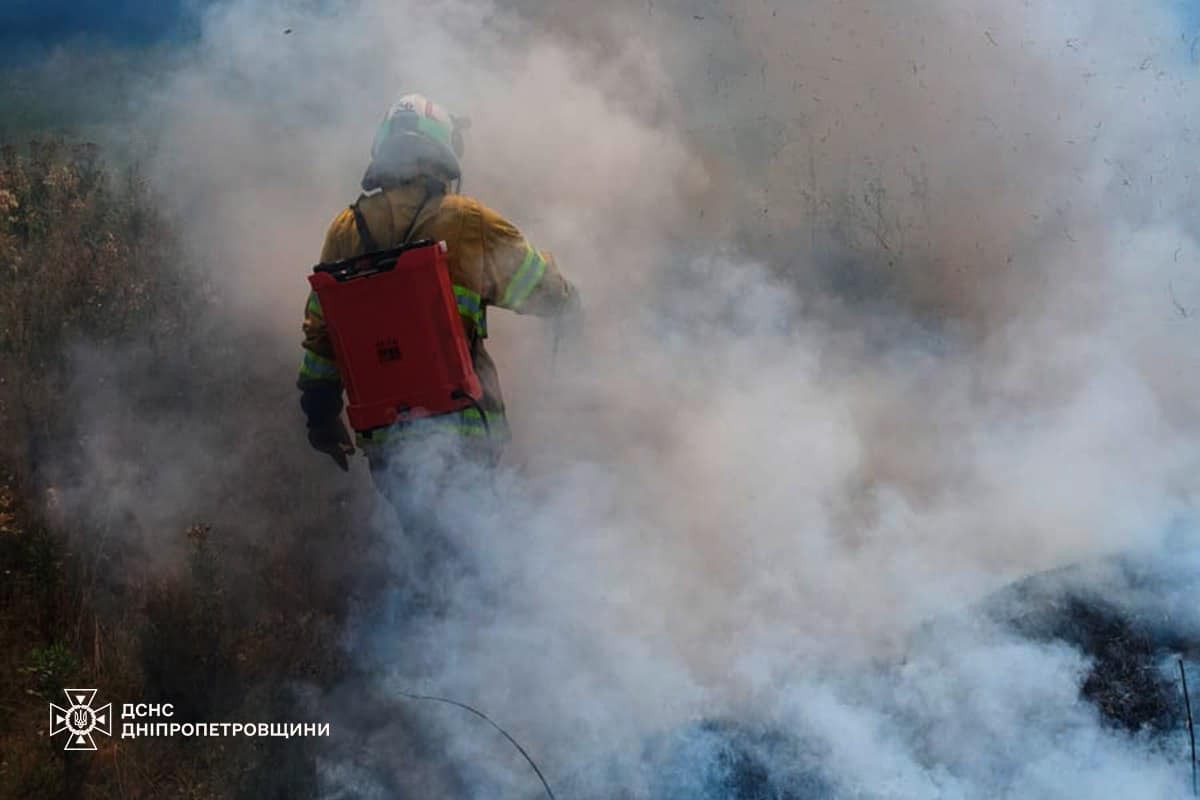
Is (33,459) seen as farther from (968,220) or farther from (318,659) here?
(968,220)

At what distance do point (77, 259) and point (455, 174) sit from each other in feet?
7.99

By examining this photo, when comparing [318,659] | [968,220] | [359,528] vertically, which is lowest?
[318,659]

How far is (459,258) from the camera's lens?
130 inches

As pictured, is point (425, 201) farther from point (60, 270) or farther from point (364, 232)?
point (60, 270)

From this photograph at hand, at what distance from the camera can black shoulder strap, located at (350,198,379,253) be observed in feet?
10.7

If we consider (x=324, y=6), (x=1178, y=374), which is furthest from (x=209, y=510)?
(x=1178, y=374)

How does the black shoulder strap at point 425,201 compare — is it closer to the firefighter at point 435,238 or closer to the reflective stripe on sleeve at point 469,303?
the firefighter at point 435,238

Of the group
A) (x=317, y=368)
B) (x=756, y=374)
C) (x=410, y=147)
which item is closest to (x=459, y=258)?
(x=410, y=147)

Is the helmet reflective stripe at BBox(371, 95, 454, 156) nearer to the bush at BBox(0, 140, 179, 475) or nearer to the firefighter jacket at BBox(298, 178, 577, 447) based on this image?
the firefighter jacket at BBox(298, 178, 577, 447)

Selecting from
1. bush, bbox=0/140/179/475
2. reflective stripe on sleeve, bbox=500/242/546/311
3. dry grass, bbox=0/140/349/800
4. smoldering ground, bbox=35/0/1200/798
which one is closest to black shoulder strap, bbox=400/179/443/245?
reflective stripe on sleeve, bbox=500/242/546/311

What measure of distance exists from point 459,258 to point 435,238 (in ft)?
0.34

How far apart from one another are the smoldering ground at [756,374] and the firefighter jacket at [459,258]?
387 mm

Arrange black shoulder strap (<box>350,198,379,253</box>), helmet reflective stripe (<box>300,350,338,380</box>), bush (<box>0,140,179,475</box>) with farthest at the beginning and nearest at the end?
bush (<box>0,140,179,475</box>) < helmet reflective stripe (<box>300,350,338,380</box>) < black shoulder strap (<box>350,198,379,253</box>)

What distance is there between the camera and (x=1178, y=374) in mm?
4449
